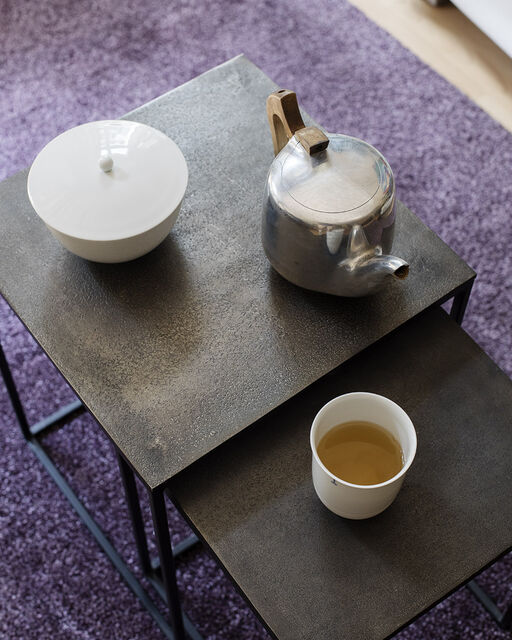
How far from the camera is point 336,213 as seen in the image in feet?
3.11

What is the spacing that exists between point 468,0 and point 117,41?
31.8 inches

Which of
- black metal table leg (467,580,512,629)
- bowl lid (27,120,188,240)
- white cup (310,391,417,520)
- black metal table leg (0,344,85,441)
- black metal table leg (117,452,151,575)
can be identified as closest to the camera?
white cup (310,391,417,520)

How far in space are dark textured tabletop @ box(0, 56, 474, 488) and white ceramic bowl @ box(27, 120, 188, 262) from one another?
0.20 ft

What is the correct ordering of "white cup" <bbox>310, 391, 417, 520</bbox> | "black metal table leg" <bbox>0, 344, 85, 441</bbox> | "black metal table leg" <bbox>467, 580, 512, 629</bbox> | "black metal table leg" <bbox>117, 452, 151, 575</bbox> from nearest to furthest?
"white cup" <bbox>310, 391, 417, 520</bbox>
"black metal table leg" <bbox>117, 452, 151, 575</bbox>
"black metal table leg" <bbox>467, 580, 512, 629</bbox>
"black metal table leg" <bbox>0, 344, 85, 441</bbox>

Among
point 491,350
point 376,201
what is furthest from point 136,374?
point 491,350

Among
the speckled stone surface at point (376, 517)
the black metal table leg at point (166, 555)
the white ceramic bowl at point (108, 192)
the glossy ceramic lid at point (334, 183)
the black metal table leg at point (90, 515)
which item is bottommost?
the black metal table leg at point (90, 515)

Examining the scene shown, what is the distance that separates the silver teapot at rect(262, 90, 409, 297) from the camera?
0.95 metres

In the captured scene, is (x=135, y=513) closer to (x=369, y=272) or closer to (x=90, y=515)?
(x=90, y=515)

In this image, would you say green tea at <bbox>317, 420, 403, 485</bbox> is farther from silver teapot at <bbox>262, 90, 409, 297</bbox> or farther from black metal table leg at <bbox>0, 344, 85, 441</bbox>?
black metal table leg at <bbox>0, 344, 85, 441</bbox>

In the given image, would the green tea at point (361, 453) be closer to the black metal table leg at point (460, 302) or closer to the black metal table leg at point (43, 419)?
the black metal table leg at point (460, 302)

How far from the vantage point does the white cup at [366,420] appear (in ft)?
2.86

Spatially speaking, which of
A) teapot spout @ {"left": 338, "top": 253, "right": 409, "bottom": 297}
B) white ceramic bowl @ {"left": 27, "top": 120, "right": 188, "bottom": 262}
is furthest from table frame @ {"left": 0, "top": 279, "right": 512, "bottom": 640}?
white ceramic bowl @ {"left": 27, "top": 120, "right": 188, "bottom": 262}

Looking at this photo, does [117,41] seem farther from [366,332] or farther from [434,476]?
[434,476]

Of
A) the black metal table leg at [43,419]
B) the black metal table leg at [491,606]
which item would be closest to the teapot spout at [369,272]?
the black metal table leg at [491,606]
